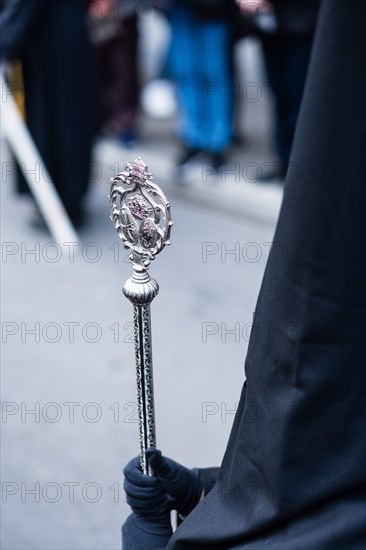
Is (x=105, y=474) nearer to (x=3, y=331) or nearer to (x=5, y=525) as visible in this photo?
(x=5, y=525)

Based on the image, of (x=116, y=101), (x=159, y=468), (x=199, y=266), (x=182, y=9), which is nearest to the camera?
(x=159, y=468)

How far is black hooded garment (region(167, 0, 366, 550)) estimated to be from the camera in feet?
3.33

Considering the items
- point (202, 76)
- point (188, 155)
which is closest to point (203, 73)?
point (202, 76)

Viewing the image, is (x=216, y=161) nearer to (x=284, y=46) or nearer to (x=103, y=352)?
(x=284, y=46)

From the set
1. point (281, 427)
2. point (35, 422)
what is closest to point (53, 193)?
point (35, 422)

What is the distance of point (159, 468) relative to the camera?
58.8 inches

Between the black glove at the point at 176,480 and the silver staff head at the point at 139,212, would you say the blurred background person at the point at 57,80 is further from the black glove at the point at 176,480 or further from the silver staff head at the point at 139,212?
the black glove at the point at 176,480

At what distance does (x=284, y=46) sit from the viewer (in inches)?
167

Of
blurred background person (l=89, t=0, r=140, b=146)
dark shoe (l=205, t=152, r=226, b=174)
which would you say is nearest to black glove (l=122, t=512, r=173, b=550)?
dark shoe (l=205, t=152, r=226, b=174)

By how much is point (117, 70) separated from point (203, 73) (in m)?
0.90

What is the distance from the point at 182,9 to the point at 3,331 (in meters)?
2.06

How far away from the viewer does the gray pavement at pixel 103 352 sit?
7.94 ft

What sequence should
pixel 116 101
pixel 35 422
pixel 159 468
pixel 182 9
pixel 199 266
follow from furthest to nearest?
pixel 116 101
pixel 182 9
pixel 199 266
pixel 35 422
pixel 159 468

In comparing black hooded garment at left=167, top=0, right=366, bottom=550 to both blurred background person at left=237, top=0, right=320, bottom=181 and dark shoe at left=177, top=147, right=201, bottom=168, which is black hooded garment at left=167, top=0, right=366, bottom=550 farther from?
dark shoe at left=177, top=147, right=201, bottom=168
